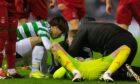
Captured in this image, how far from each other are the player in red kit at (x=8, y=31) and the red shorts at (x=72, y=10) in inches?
78.3

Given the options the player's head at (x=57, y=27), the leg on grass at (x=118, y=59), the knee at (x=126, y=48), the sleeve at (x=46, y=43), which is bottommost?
the leg on grass at (x=118, y=59)

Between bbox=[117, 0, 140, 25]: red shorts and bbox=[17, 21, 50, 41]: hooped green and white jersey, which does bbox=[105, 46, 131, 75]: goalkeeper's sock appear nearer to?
bbox=[17, 21, 50, 41]: hooped green and white jersey

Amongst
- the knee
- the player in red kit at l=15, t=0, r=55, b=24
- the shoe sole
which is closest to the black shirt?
the knee

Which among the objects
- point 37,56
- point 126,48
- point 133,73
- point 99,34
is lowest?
point 133,73

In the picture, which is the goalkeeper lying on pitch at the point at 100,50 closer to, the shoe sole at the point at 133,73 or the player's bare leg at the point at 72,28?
the shoe sole at the point at 133,73

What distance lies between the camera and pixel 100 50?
7566mm

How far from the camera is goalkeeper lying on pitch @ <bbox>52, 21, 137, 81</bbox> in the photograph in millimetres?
7207

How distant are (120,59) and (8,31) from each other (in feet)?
4.52

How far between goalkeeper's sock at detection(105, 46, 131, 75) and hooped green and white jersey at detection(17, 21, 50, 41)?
0.89 meters

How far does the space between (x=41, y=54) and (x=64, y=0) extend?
212 centimetres

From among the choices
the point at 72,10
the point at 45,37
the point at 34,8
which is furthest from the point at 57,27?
the point at 34,8

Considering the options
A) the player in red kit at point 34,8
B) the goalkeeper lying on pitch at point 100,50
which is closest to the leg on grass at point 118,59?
the goalkeeper lying on pitch at point 100,50

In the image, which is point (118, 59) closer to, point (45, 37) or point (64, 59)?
point (64, 59)

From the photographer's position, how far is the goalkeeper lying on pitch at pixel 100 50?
7207 millimetres
